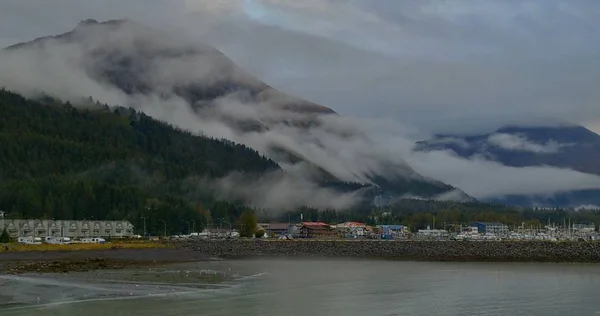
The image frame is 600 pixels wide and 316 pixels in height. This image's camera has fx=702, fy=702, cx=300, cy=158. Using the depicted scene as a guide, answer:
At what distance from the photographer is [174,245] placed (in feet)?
351

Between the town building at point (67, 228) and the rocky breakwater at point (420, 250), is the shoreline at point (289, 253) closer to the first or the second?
the rocky breakwater at point (420, 250)

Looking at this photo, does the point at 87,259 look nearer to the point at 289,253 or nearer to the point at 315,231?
the point at 289,253

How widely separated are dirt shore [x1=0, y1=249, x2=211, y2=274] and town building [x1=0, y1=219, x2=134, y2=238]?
37.7 m

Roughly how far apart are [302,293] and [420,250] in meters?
54.4

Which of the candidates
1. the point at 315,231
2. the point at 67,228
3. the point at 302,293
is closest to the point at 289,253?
the point at 67,228

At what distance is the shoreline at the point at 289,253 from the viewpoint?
72.4m

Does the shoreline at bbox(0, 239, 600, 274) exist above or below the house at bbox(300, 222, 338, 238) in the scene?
below

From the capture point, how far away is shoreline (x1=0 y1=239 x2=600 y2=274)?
2852 inches

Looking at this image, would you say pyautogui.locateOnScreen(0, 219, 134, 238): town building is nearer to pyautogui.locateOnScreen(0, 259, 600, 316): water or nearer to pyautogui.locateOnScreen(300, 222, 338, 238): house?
pyautogui.locateOnScreen(300, 222, 338, 238): house

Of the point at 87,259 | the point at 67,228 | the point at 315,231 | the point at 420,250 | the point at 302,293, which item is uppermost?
the point at 315,231

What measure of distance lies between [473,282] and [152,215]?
97.8 metres

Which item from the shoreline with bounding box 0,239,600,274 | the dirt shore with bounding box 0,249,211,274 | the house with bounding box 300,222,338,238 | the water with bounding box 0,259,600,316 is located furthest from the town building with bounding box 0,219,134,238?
the water with bounding box 0,259,600,316

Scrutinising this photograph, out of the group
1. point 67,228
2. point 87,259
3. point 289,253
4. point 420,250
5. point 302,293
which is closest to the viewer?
point 302,293

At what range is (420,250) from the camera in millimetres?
99375
